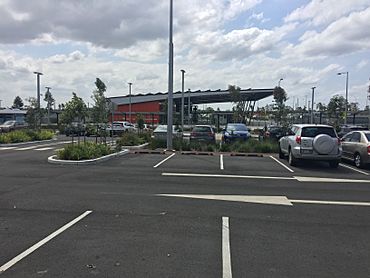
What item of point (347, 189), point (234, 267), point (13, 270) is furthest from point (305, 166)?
point (13, 270)

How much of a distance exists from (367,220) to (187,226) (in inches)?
133

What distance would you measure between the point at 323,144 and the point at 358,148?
2.11m

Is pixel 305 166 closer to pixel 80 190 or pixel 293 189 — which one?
Result: pixel 293 189

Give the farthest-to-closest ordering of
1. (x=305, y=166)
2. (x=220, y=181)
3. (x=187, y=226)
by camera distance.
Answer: (x=305, y=166) → (x=220, y=181) → (x=187, y=226)

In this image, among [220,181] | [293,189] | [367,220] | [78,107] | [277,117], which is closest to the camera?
[367,220]

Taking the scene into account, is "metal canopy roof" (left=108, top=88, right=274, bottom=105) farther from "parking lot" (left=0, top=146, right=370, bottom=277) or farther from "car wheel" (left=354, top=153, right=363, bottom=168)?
"parking lot" (left=0, top=146, right=370, bottom=277)

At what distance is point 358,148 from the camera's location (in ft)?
54.4

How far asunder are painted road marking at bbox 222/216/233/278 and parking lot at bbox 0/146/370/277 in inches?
0.5

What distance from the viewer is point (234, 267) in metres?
4.96

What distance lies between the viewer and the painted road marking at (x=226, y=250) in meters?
4.80

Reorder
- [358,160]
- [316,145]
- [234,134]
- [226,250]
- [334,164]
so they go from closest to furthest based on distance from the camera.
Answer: [226,250], [316,145], [334,164], [358,160], [234,134]

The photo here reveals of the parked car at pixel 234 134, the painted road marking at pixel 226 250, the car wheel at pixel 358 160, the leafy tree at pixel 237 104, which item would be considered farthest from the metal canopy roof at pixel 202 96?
the painted road marking at pixel 226 250

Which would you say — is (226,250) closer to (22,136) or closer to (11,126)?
(22,136)

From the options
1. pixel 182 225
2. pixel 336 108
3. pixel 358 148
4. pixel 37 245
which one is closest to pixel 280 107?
pixel 336 108
